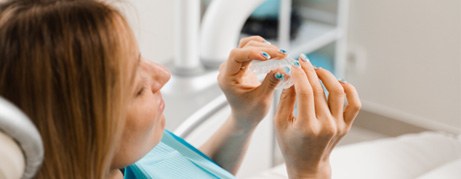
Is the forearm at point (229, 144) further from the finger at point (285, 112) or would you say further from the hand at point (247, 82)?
the finger at point (285, 112)

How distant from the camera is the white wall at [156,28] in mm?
1979

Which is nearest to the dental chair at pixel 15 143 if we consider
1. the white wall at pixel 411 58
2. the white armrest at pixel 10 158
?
the white armrest at pixel 10 158

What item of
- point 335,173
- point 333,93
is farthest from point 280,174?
point 333,93

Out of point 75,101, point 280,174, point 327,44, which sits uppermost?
point 75,101

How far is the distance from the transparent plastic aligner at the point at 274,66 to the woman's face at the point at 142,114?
18cm

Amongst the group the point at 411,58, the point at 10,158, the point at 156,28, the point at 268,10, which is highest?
the point at 10,158

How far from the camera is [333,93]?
962mm

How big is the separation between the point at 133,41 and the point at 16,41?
0.45ft

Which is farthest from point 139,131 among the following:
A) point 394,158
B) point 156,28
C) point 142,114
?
point 156,28

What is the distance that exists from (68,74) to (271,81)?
14.9 inches

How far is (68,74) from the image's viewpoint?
2.54ft

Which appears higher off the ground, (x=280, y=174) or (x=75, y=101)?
(x=75, y=101)

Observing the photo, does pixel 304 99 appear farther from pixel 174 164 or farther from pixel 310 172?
pixel 174 164

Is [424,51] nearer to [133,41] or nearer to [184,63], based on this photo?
[184,63]
